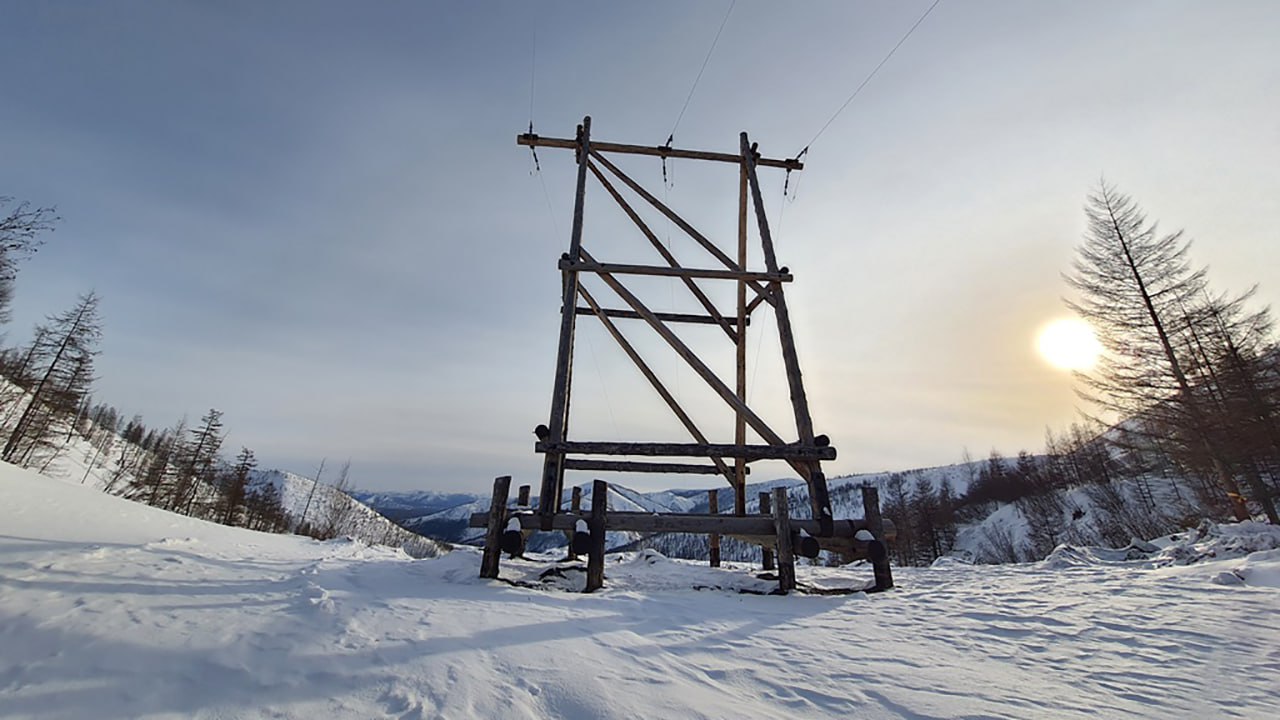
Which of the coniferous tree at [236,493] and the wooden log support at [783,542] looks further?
the coniferous tree at [236,493]

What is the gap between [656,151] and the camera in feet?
29.3

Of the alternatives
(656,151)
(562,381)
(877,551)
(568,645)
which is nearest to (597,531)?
(562,381)

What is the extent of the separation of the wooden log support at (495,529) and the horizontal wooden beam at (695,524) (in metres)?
0.19

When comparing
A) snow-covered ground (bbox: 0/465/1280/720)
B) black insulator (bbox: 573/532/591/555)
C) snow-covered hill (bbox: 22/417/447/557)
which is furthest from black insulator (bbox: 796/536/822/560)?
snow-covered hill (bbox: 22/417/447/557)

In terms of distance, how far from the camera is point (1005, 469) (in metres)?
76.1

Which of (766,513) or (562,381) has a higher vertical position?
(562,381)

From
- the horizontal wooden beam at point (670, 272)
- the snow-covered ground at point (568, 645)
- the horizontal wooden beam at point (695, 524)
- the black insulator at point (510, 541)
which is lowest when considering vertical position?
the snow-covered ground at point (568, 645)

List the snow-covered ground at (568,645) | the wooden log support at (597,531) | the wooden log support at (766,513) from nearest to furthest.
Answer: the snow-covered ground at (568,645) → the wooden log support at (597,531) → the wooden log support at (766,513)

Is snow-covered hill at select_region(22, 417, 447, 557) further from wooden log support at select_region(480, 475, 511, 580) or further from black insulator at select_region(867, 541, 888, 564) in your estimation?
black insulator at select_region(867, 541, 888, 564)

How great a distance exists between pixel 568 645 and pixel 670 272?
565 centimetres

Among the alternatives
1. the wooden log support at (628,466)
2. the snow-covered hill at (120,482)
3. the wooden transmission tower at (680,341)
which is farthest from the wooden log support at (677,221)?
the snow-covered hill at (120,482)

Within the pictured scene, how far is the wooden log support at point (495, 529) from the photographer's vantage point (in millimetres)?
5414

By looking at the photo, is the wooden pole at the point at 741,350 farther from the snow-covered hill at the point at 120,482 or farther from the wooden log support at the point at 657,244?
the snow-covered hill at the point at 120,482

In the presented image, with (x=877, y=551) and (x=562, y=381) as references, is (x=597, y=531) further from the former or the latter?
(x=877, y=551)
